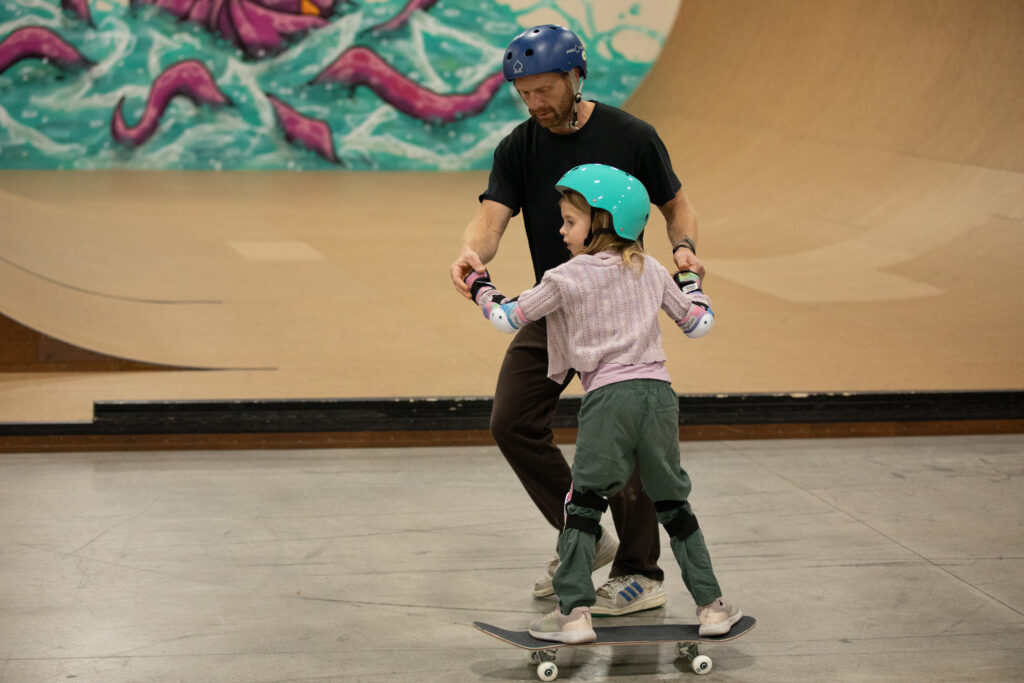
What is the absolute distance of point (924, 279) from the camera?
7.24m

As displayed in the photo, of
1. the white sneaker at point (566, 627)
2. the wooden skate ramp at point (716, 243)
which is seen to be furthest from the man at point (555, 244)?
the wooden skate ramp at point (716, 243)

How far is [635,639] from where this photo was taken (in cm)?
274

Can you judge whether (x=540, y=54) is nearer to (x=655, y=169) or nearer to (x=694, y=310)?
(x=655, y=169)


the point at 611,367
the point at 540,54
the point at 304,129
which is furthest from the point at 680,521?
the point at 304,129

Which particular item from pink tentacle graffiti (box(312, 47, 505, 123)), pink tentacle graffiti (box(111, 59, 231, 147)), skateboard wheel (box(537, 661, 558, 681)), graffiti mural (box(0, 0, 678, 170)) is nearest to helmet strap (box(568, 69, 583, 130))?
skateboard wheel (box(537, 661, 558, 681))

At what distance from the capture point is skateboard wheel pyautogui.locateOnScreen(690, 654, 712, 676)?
2709 millimetres

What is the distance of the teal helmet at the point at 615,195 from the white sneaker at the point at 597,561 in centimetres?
101

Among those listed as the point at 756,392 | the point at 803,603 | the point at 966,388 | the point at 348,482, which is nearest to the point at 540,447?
the point at 803,603

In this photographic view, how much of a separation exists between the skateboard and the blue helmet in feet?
4.79

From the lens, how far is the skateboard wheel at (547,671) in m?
2.67

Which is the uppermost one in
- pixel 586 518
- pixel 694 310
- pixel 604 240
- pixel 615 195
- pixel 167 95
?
pixel 615 195

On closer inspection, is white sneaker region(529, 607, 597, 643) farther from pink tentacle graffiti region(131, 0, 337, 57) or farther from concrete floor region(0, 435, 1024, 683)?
pink tentacle graffiti region(131, 0, 337, 57)

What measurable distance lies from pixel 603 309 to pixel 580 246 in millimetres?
181

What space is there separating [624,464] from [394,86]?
33.2 feet
